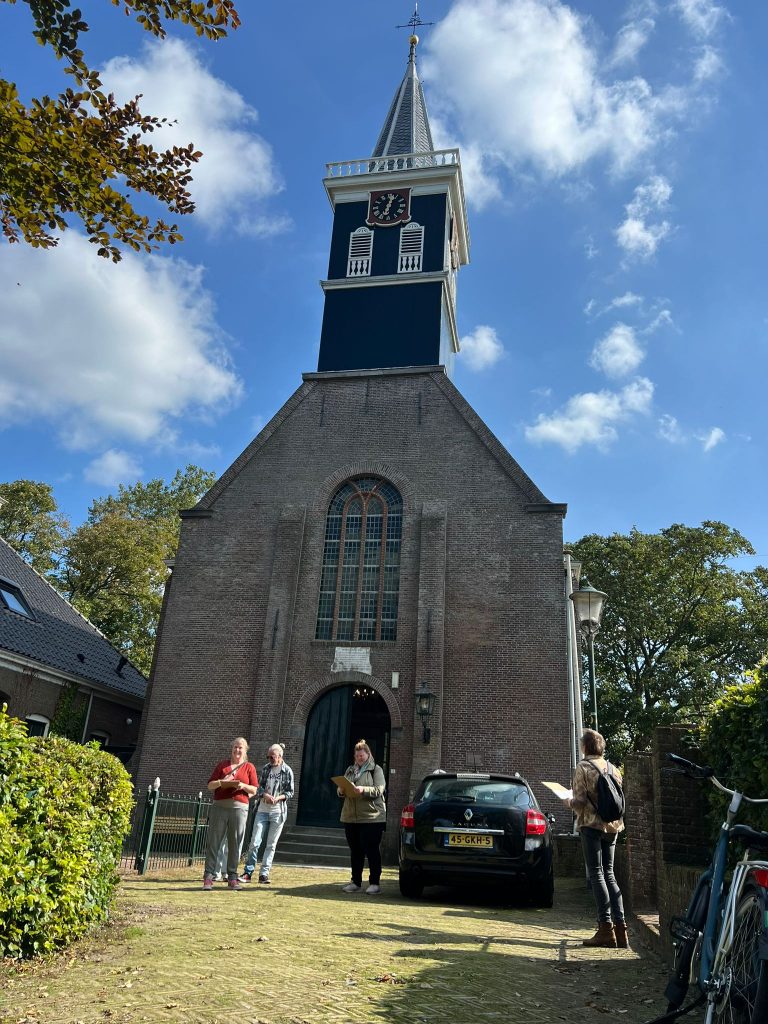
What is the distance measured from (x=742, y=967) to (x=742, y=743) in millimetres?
2143

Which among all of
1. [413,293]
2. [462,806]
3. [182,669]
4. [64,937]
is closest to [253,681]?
[182,669]

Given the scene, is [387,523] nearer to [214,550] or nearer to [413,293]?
[214,550]

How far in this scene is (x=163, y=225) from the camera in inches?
220

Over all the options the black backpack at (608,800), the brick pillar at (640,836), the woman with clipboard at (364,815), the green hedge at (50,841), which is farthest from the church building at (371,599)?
the green hedge at (50,841)

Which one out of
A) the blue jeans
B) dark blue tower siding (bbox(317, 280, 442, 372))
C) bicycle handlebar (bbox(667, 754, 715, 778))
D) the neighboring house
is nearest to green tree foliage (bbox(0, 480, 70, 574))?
the neighboring house

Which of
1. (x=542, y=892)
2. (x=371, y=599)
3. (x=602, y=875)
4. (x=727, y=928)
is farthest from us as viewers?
(x=371, y=599)

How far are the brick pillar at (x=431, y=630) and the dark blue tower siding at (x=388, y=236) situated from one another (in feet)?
29.0

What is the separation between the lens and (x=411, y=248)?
2431 centimetres

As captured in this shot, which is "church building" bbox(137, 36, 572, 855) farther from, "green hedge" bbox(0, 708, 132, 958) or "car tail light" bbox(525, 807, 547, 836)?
"green hedge" bbox(0, 708, 132, 958)

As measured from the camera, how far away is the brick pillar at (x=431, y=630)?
56.1 ft

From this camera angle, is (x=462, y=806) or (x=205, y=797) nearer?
(x=462, y=806)

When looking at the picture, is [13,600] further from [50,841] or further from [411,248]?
[50,841]

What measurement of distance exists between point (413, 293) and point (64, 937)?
20.9 meters

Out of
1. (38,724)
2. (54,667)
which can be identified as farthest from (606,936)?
(38,724)
